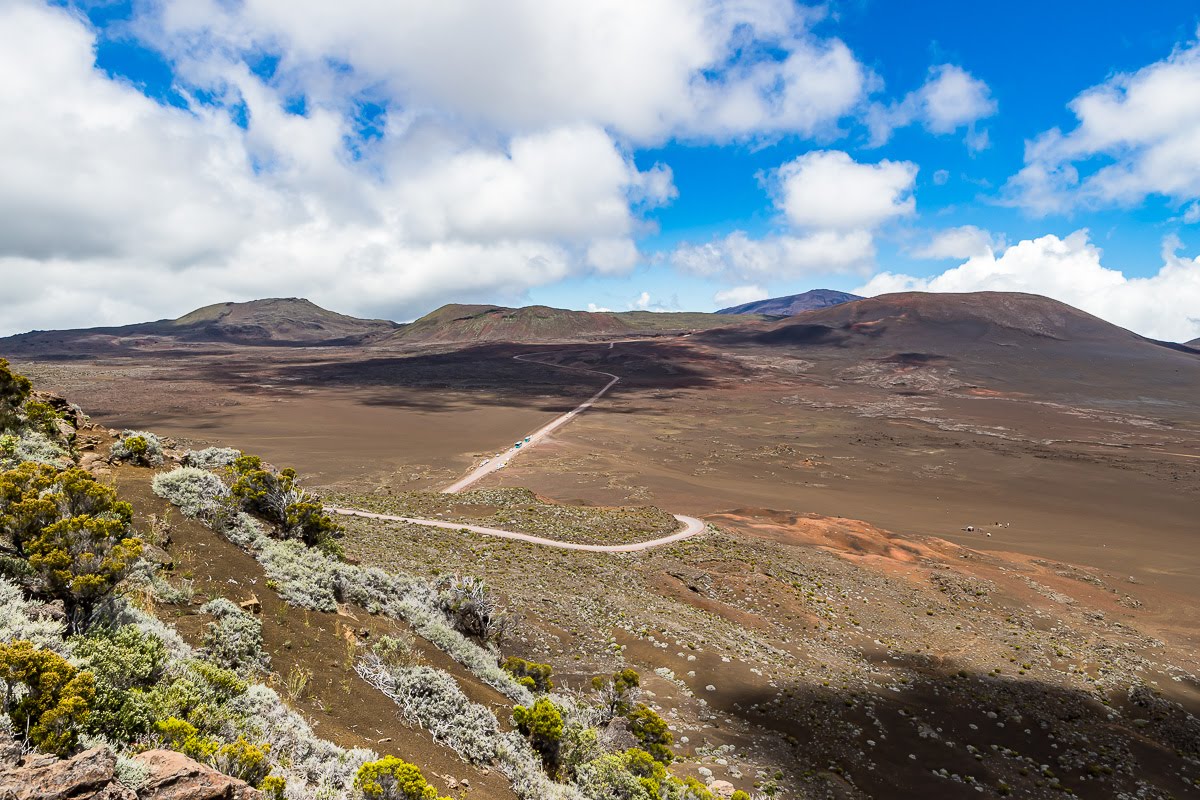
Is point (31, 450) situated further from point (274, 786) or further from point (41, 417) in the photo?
point (274, 786)

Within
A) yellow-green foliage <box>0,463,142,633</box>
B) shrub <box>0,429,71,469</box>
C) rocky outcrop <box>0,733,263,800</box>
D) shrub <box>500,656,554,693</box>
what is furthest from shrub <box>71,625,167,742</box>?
shrub <box>500,656,554,693</box>

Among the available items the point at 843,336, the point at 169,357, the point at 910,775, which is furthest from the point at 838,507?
the point at 169,357

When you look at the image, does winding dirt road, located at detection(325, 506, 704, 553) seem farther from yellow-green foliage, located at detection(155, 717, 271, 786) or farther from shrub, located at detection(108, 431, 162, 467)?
yellow-green foliage, located at detection(155, 717, 271, 786)

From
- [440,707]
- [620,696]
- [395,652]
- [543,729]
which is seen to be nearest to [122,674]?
[440,707]

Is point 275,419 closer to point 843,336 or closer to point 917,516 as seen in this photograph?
point 917,516

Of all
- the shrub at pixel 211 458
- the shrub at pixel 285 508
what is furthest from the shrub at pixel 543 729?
the shrub at pixel 211 458

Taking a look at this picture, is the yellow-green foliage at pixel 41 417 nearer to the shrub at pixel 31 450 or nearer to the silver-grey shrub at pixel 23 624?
the shrub at pixel 31 450

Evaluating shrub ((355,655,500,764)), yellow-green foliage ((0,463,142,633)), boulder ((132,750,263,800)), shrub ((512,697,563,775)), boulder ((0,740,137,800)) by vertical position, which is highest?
yellow-green foliage ((0,463,142,633))

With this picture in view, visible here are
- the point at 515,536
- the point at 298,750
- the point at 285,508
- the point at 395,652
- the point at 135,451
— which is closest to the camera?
the point at 298,750
